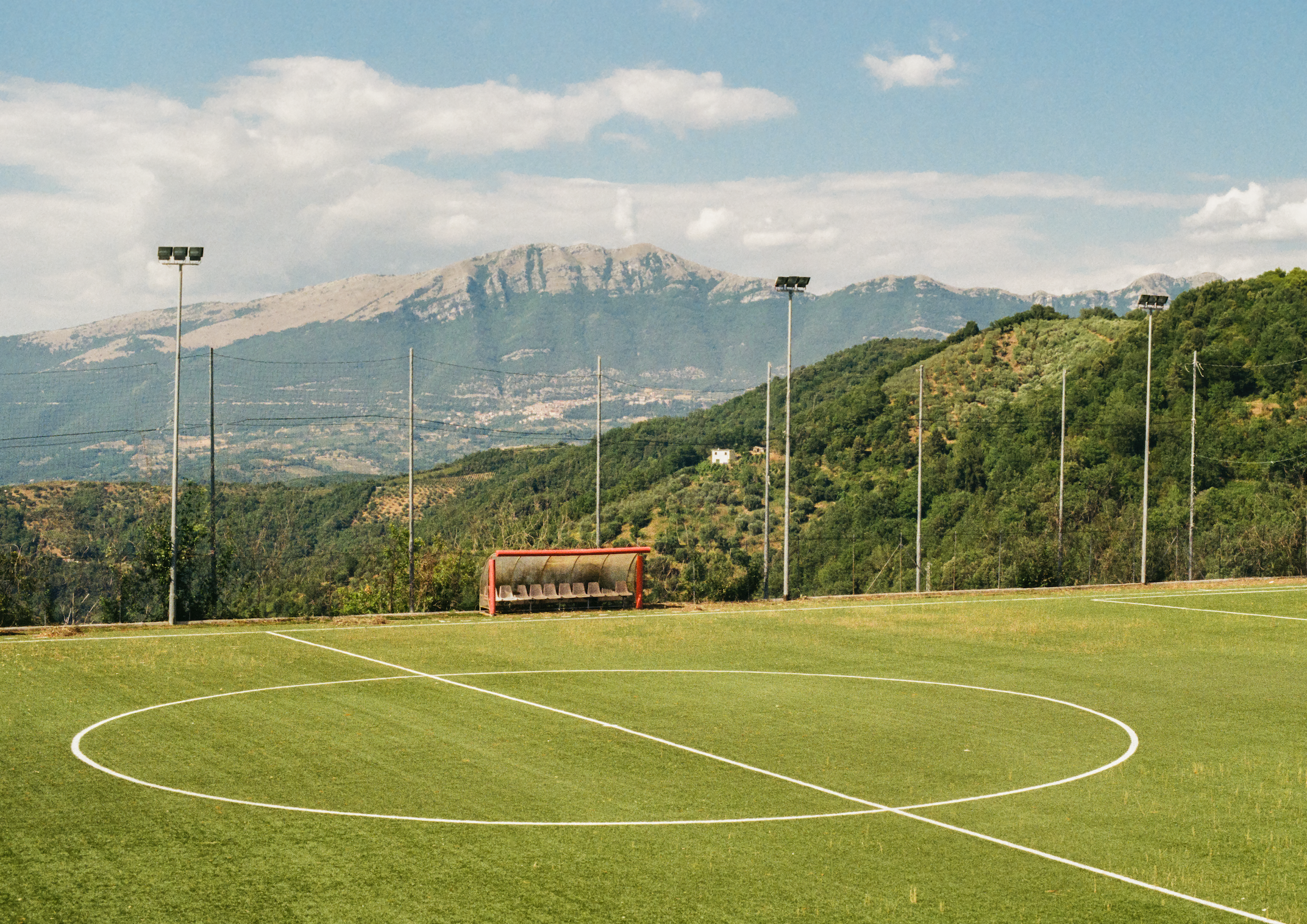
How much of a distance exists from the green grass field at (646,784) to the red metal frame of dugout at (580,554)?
7.44 m

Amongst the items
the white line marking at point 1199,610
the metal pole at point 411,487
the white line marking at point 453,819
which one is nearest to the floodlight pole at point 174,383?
the metal pole at point 411,487

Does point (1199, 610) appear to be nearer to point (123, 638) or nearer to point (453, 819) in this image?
point (123, 638)

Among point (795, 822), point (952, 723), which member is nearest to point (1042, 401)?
point (952, 723)

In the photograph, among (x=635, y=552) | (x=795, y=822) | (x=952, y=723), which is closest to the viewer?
(x=795, y=822)

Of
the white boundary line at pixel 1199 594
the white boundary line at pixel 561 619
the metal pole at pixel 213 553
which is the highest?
the metal pole at pixel 213 553

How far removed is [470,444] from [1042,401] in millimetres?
87355

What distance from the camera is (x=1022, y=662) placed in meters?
24.1

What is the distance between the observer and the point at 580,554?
114ft

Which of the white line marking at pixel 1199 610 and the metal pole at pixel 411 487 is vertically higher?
the metal pole at pixel 411 487

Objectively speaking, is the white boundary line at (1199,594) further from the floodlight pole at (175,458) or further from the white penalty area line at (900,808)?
the floodlight pole at (175,458)

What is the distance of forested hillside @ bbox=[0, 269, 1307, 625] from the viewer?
168ft

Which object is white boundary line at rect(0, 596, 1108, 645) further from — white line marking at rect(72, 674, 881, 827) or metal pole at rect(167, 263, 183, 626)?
Result: white line marking at rect(72, 674, 881, 827)

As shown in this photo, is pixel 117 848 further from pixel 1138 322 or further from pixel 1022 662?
pixel 1138 322

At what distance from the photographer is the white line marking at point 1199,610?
106 ft
